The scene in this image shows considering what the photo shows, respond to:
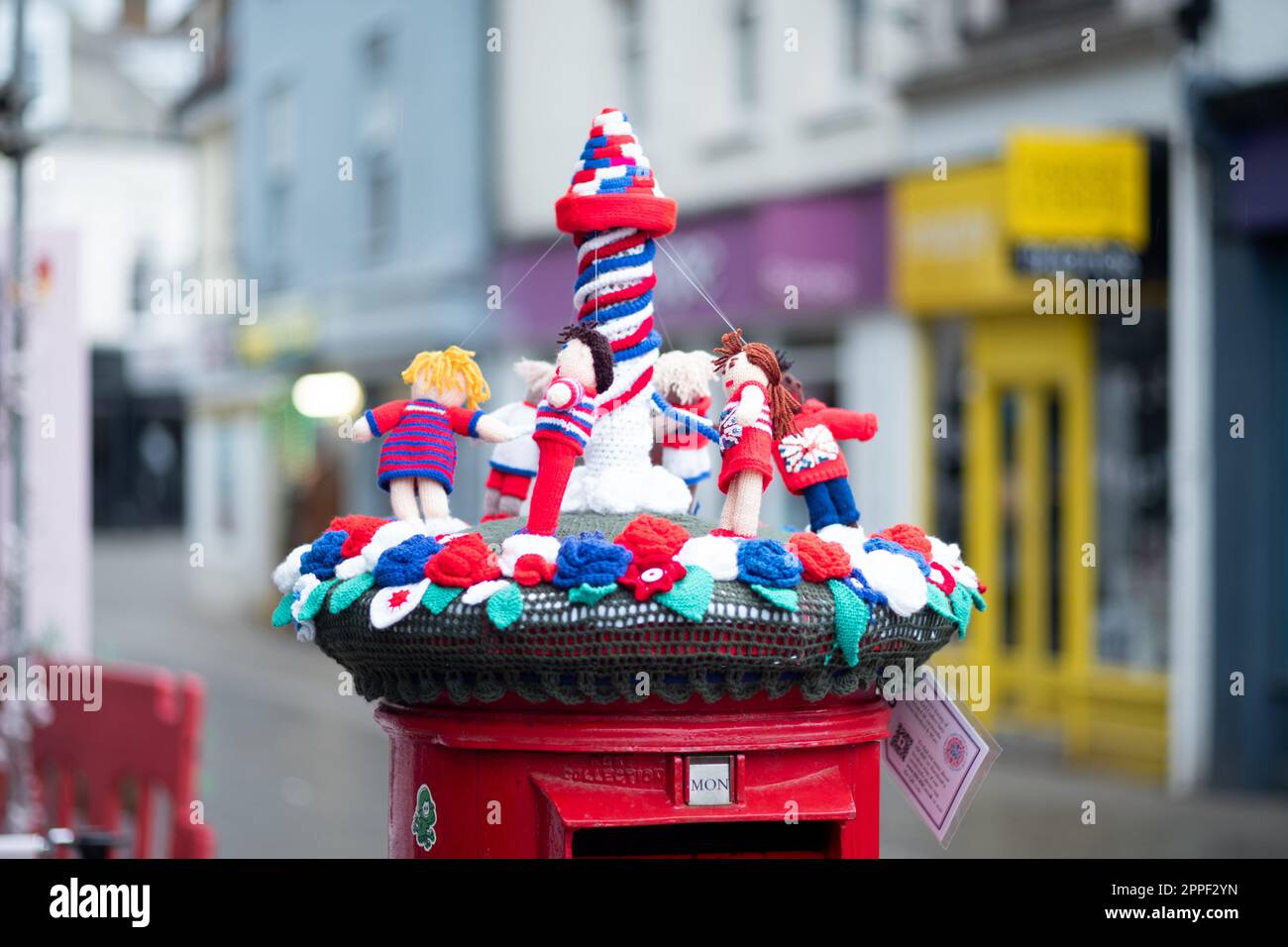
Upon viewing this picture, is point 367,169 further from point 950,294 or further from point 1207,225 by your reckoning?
point 1207,225

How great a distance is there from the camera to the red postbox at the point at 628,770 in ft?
7.92

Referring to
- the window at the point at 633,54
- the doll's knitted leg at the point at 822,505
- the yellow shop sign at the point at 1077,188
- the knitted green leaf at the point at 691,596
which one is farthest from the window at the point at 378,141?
the knitted green leaf at the point at 691,596

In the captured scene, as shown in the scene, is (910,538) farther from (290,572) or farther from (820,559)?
(290,572)

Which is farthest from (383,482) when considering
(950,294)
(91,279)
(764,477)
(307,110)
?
(91,279)

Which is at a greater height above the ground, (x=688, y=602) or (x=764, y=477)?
(x=764, y=477)

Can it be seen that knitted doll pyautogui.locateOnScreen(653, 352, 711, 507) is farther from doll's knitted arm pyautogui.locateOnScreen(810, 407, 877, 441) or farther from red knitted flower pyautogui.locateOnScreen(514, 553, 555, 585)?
red knitted flower pyautogui.locateOnScreen(514, 553, 555, 585)

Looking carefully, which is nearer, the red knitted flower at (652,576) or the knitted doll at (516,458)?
the red knitted flower at (652,576)

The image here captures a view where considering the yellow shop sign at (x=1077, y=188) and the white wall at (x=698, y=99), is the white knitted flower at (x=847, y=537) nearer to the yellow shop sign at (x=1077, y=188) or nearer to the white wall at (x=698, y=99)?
the yellow shop sign at (x=1077, y=188)

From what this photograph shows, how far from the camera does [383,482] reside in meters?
2.71

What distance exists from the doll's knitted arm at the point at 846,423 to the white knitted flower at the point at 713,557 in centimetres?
48

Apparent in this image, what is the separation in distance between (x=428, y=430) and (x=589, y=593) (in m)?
0.55

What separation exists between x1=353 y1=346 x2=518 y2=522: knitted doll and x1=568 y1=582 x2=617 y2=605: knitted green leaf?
462 millimetres

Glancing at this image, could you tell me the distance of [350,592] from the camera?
2461 mm

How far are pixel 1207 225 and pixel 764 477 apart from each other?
7.90 meters
